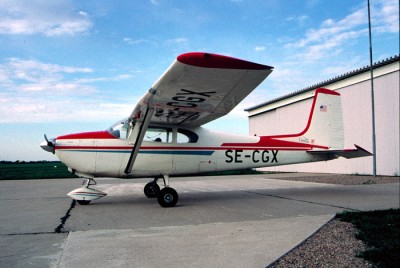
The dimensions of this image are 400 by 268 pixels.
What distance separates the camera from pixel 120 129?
7.88 metres

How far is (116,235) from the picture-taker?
4562 millimetres

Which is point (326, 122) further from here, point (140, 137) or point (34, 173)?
point (34, 173)

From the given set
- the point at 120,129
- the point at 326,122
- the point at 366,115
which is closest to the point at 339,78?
the point at 366,115

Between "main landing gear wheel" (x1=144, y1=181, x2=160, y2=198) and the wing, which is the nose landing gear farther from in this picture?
the wing

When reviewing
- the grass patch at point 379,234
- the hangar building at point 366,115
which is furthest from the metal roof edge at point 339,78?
the grass patch at point 379,234

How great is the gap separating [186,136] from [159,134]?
2.28ft

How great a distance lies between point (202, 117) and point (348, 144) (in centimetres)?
1228

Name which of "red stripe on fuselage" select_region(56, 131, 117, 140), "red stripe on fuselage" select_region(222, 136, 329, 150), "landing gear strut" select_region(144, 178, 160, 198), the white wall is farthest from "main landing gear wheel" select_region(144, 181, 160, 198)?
the white wall

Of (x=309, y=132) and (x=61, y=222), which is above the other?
(x=309, y=132)

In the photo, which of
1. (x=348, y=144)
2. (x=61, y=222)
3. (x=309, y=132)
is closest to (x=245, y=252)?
(x=61, y=222)

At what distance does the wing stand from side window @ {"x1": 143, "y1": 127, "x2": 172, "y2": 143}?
20cm

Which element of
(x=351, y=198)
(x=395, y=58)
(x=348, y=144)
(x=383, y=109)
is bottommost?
(x=351, y=198)

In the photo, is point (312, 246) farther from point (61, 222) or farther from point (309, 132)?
point (309, 132)

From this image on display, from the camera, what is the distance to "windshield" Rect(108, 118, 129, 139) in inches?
307
